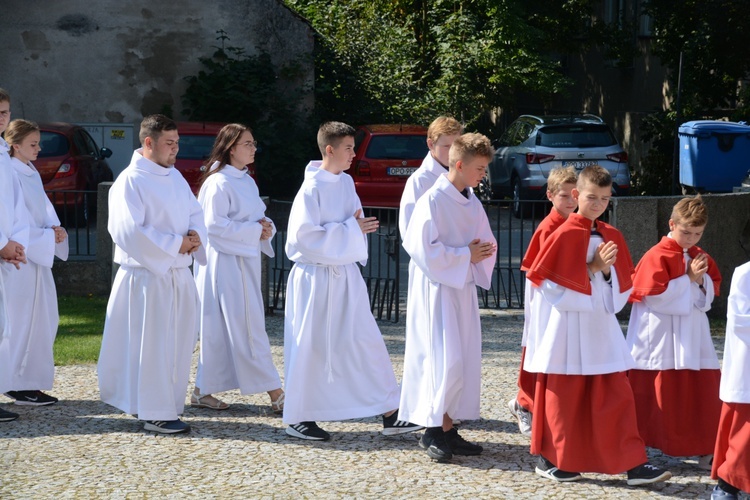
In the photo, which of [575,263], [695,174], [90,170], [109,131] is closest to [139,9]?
[109,131]

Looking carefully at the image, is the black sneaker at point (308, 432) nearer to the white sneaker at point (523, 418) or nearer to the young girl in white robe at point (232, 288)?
the young girl in white robe at point (232, 288)

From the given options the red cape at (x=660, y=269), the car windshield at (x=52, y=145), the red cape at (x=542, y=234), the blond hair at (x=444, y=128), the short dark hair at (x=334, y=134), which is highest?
the car windshield at (x=52, y=145)

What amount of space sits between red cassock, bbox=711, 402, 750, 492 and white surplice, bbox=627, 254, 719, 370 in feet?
2.57

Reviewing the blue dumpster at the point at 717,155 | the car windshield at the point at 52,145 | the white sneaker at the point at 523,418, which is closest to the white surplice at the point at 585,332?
the white sneaker at the point at 523,418

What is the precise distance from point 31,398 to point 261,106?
14797mm

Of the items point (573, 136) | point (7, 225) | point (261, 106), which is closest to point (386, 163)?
point (573, 136)

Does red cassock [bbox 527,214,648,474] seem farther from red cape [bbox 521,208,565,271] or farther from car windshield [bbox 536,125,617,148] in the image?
car windshield [bbox 536,125,617,148]

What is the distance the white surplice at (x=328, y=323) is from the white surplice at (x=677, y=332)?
1.63m

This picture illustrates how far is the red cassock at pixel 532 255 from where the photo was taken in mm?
6945

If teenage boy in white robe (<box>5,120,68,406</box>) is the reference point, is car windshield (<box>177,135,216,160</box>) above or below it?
above

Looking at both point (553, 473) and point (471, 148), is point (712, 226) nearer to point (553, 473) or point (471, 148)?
point (471, 148)

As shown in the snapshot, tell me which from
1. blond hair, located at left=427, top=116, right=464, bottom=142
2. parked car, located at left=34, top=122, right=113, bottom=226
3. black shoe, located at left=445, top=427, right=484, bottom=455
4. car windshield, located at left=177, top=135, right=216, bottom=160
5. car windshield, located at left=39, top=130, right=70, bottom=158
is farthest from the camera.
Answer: car windshield, located at left=177, top=135, right=216, bottom=160

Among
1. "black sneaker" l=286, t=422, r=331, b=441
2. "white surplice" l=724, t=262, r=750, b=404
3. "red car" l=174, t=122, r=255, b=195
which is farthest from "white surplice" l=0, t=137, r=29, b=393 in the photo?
"red car" l=174, t=122, r=255, b=195

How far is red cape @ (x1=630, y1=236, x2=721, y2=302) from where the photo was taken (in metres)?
6.61
